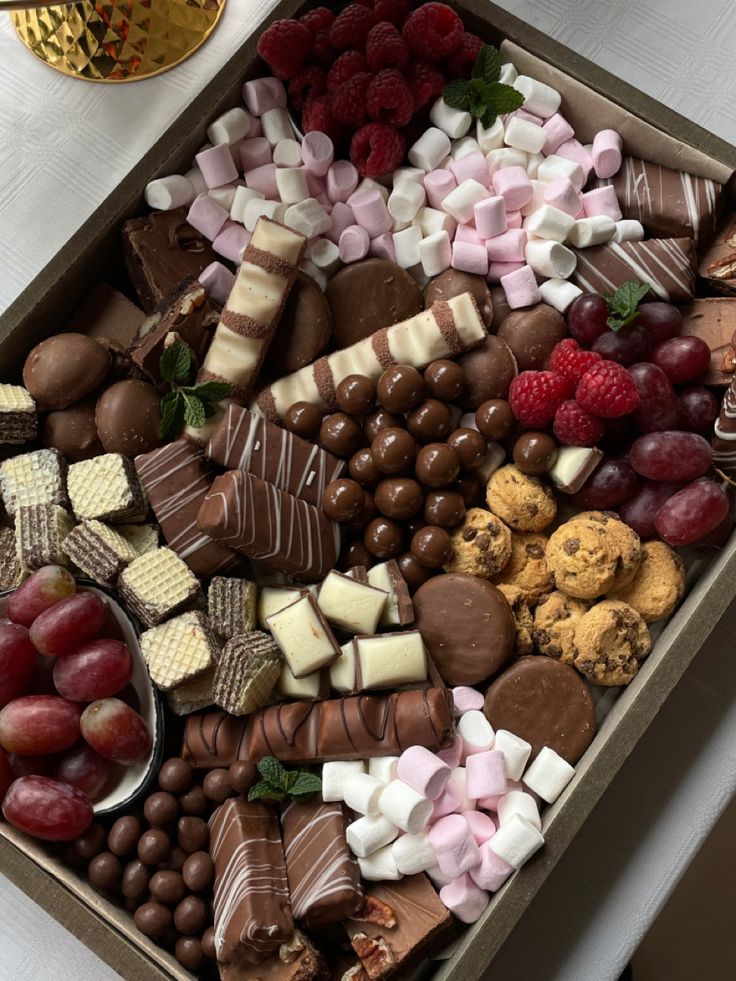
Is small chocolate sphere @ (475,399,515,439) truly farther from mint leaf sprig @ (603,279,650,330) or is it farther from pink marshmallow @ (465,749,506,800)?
pink marshmallow @ (465,749,506,800)

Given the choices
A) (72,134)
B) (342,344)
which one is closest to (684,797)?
(342,344)

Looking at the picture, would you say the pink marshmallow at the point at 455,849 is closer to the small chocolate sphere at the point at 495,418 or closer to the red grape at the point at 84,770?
the red grape at the point at 84,770

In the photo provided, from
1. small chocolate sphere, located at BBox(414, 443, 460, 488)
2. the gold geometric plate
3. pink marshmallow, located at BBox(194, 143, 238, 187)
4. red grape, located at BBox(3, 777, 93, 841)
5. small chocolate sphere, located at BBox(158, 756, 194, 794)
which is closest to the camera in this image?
red grape, located at BBox(3, 777, 93, 841)

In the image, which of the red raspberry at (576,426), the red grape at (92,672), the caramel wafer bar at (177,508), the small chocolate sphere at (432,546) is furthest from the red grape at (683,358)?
the red grape at (92,672)

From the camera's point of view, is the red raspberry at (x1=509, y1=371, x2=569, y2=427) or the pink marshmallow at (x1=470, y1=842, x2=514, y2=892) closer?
the pink marshmallow at (x1=470, y1=842, x2=514, y2=892)

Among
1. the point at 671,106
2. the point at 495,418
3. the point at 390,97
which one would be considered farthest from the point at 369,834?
the point at 671,106

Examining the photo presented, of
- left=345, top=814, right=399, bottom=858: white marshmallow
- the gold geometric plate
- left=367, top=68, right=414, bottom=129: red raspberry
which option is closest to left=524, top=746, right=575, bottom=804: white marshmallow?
left=345, top=814, right=399, bottom=858: white marshmallow
